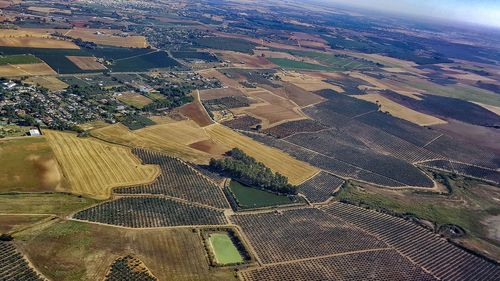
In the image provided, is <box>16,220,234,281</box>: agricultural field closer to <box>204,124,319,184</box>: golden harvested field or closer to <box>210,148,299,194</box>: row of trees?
<box>210,148,299,194</box>: row of trees

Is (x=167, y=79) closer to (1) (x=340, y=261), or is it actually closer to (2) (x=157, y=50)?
(2) (x=157, y=50)

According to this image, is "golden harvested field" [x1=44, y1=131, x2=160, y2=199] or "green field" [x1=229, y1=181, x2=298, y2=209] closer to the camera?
"golden harvested field" [x1=44, y1=131, x2=160, y2=199]

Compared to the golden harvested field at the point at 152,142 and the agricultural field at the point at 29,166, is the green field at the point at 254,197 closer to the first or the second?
the golden harvested field at the point at 152,142

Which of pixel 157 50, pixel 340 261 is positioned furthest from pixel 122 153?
pixel 157 50

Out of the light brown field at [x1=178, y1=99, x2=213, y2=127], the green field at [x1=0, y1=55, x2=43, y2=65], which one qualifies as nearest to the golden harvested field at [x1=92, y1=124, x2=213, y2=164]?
the light brown field at [x1=178, y1=99, x2=213, y2=127]

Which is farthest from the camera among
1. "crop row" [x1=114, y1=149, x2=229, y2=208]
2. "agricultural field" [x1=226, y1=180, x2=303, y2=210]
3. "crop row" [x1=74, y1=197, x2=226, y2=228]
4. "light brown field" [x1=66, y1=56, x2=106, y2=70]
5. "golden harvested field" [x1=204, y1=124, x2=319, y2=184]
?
"light brown field" [x1=66, y1=56, x2=106, y2=70]

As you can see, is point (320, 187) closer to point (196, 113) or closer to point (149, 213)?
point (149, 213)
